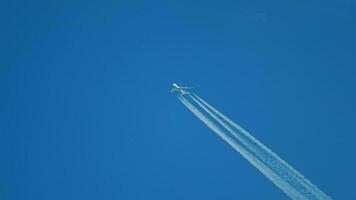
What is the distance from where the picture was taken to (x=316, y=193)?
22.8 meters

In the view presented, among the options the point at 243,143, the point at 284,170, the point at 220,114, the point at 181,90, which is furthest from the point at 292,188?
the point at 181,90

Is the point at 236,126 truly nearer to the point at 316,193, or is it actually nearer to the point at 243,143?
the point at 243,143

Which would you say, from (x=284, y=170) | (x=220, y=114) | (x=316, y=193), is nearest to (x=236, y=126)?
(x=220, y=114)

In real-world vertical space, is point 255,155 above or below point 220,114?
below

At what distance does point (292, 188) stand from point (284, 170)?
1095 mm

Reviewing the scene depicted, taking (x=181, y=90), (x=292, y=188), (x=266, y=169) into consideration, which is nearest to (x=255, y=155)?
(x=266, y=169)

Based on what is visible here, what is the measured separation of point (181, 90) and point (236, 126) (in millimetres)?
2982

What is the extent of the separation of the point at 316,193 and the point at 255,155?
296cm

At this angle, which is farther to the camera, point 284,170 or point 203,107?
point 203,107

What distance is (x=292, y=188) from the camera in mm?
22344

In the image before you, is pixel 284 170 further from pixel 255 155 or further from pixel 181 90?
pixel 181 90

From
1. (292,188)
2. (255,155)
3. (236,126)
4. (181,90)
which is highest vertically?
(181,90)

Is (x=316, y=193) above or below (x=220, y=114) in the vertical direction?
below

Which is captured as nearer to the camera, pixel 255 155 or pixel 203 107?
pixel 255 155
